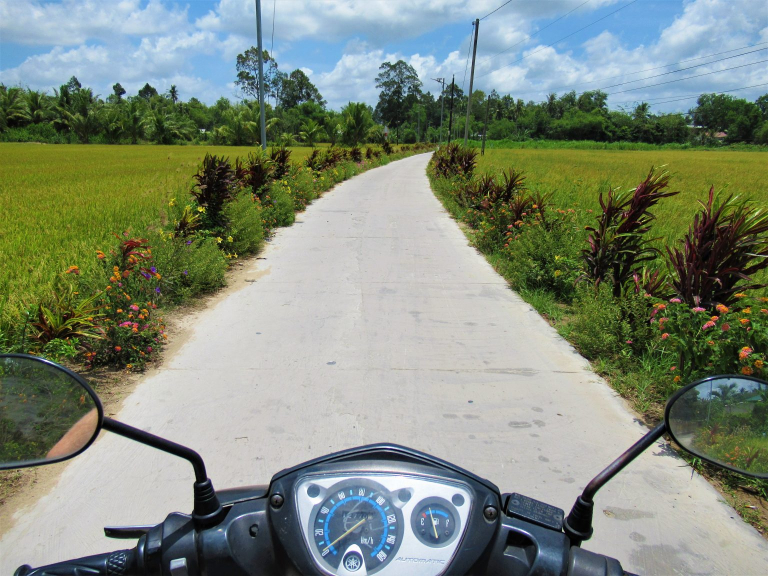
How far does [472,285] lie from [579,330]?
2.02m

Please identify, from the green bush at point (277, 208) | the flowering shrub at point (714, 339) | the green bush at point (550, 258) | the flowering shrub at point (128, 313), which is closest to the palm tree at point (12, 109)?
the green bush at point (277, 208)

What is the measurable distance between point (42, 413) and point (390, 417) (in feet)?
8.22

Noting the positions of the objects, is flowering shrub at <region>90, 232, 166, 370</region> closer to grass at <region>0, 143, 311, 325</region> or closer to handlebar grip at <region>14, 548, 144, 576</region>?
grass at <region>0, 143, 311, 325</region>

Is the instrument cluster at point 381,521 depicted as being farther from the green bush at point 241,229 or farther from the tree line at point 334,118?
the tree line at point 334,118

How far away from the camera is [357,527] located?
1.26 metres

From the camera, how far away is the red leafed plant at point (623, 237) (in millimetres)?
5289

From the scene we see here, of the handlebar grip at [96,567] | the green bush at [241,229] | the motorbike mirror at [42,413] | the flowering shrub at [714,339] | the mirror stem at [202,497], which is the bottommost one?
the green bush at [241,229]

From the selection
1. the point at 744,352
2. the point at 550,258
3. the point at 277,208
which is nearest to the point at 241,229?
the point at 277,208

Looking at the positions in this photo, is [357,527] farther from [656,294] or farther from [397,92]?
[397,92]

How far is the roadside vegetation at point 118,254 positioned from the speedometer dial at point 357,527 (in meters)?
3.46

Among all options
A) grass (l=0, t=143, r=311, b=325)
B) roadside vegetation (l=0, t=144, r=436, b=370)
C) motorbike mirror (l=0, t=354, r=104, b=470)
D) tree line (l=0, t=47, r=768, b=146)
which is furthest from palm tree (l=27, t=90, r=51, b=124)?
motorbike mirror (l=0, t=354, r=104, b=470)

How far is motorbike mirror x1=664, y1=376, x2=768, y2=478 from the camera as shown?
1.34 metres

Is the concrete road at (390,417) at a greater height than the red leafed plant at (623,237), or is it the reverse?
the red leafed plant at (623,237)

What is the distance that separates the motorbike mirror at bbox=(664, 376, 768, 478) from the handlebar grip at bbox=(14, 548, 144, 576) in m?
1.43
